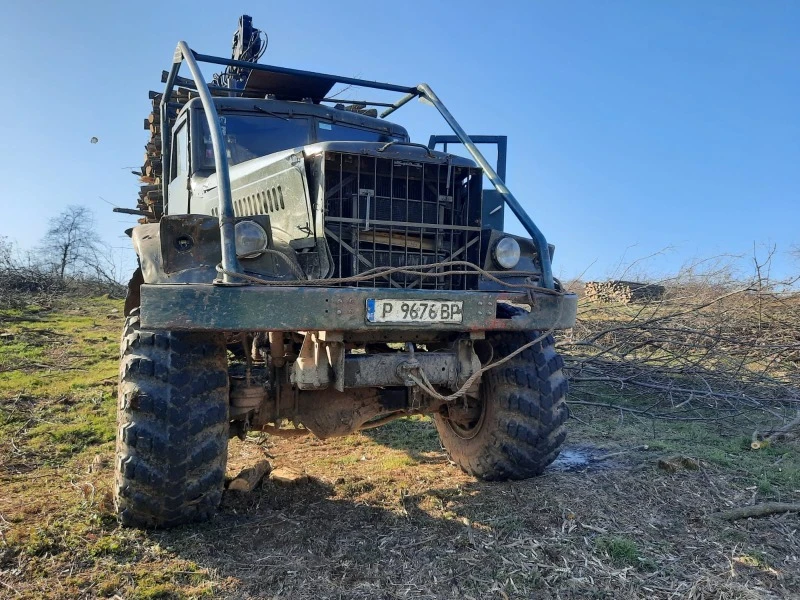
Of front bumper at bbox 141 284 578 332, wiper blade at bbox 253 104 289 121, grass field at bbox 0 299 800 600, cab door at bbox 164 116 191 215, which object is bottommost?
grass field at bbox 0 299 800 600

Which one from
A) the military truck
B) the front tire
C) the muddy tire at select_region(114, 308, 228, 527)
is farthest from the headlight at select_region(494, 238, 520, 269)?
the muddy tire at select_region(114, 308, 228, 527)

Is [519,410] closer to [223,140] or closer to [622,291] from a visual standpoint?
[223,140]

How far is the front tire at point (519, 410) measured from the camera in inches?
146

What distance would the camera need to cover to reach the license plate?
9.50ft

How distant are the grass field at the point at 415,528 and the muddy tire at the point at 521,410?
0.16 metres

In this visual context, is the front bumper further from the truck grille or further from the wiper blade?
the wiper blade

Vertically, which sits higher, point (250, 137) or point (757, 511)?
point (250, 137)

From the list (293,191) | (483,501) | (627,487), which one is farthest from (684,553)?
(293,191)

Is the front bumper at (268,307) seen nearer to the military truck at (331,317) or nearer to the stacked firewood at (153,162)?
the military truck at (331,317)

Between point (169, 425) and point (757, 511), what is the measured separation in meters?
3.04

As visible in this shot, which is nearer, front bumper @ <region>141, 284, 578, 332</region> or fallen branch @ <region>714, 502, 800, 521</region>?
front bumper @ <region>141, 284, 578, 332</region>

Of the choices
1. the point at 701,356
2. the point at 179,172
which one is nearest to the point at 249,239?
the point at 179,172

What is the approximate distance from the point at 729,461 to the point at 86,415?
16.7ft

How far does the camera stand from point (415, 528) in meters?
3.27
